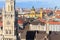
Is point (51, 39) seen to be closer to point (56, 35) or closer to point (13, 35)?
point (56, 35)

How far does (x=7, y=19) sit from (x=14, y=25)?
1.15 metres

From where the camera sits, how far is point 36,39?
1671 inches

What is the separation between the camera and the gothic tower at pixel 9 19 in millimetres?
40125

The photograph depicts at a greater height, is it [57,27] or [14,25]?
[14,25]

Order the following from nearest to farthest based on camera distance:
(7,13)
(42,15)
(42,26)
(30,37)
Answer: (7,13) → (30,37) → (42,26) → (42,15)

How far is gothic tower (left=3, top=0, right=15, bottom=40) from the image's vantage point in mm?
40125

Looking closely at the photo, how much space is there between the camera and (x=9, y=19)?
40375 mm

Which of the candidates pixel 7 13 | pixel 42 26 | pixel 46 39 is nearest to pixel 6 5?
pixel 7 13

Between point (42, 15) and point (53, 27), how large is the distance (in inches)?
1222

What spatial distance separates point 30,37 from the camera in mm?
44062

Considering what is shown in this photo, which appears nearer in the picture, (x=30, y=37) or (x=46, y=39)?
(x=46, y=39)

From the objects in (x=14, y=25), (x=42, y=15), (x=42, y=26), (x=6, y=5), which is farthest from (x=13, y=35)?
(x=42, y=15)

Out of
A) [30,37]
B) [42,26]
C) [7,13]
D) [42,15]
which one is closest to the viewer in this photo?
[7,13]

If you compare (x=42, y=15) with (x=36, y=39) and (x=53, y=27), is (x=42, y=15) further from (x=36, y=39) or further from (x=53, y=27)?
(x=36, y=39)
